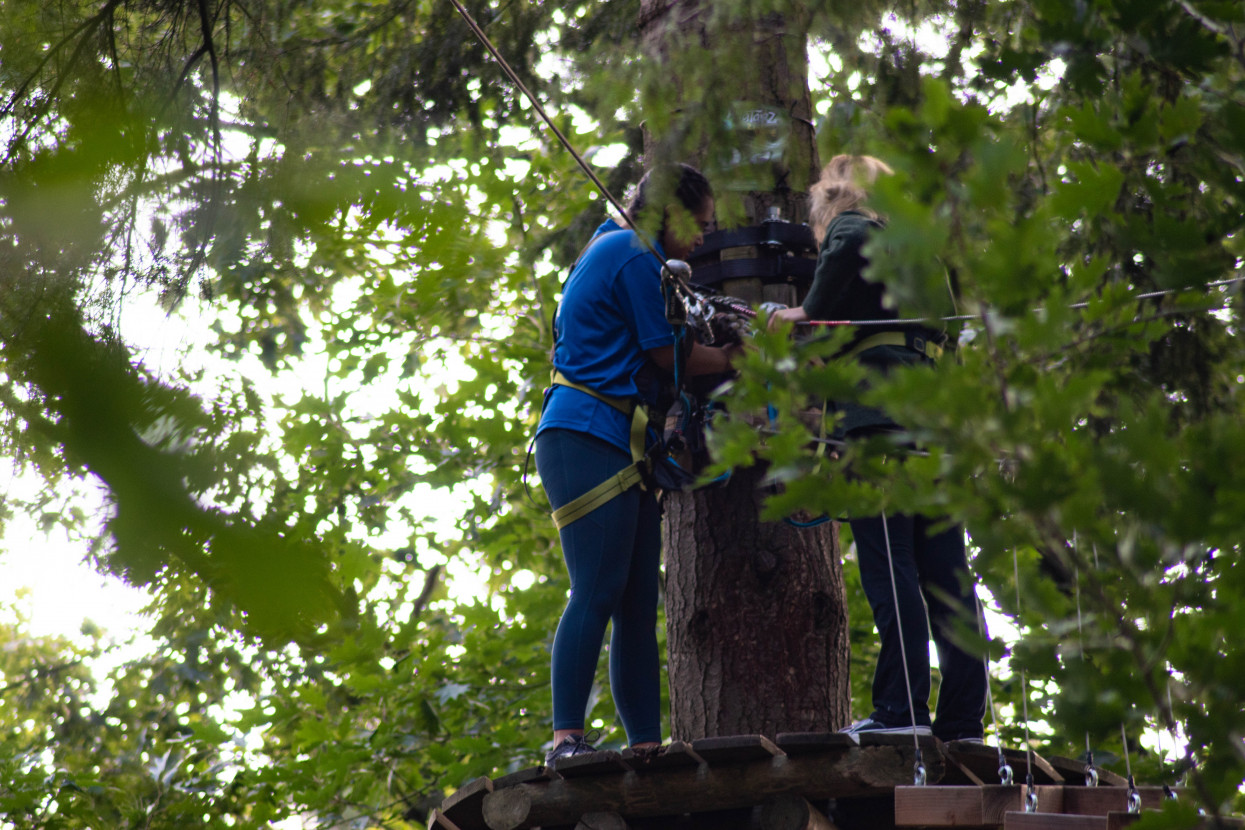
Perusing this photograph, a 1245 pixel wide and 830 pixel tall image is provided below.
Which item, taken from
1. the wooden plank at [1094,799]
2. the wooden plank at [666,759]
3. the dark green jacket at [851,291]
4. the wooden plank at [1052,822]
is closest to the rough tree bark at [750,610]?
the dark green jacket at [851,291]

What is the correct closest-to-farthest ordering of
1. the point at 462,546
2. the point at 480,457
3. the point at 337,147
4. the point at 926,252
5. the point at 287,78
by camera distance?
the point at 337,147, the point at 926,252, the point at 287,78, the point at 480,457, the point at 462,546

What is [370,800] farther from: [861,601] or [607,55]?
[607,55]

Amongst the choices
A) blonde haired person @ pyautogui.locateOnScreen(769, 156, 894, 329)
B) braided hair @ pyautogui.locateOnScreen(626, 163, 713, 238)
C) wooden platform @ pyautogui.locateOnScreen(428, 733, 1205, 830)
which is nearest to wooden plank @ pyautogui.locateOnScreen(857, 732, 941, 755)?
wooden platform @ pyautogui.locateOnScreen(428, 733, 1205, 830)

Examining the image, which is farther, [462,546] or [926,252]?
[462,546]

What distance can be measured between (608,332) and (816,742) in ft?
3.77

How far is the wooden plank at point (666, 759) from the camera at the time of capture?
253 cm

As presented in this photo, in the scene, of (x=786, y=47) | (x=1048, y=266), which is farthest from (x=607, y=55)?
(x=1048, y=266)

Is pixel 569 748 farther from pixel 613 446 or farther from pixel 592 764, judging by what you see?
pixel 613 446

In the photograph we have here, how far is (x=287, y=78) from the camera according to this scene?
1.44 meters

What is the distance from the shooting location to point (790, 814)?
2543 mm

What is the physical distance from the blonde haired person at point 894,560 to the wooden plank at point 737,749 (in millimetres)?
236

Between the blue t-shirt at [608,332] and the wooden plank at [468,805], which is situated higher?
the blue t-shirt at [608,332]

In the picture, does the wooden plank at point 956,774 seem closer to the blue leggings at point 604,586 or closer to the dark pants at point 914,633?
the dark pants at point 914,633

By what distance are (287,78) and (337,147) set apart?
53 centimetres
